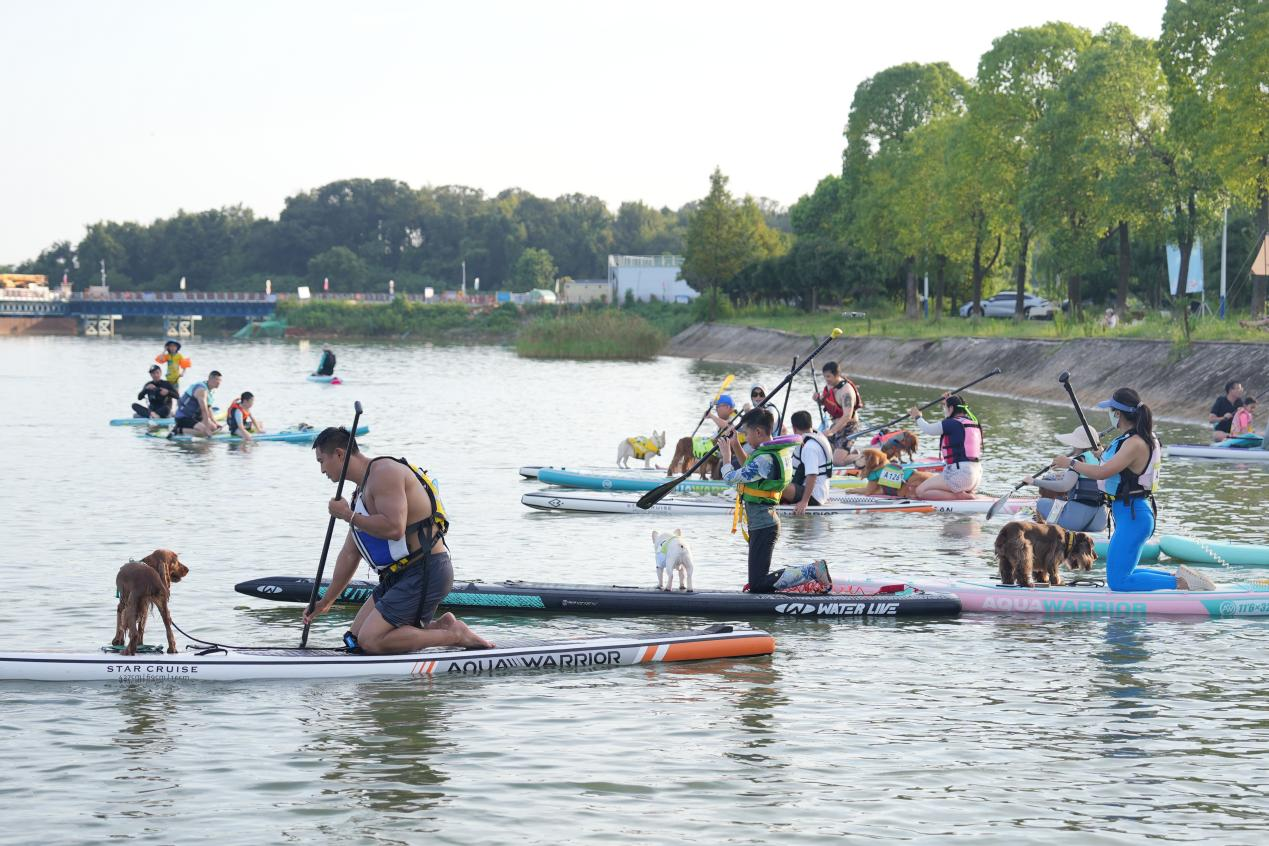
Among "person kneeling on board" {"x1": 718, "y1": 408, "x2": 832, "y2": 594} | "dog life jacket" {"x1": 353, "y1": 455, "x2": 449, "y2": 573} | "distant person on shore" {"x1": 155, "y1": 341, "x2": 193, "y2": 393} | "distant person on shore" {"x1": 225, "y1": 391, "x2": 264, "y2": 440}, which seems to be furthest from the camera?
"distant person on shore" {"x1": 155, "y1": 341, "x2": 193, "y2": 393}

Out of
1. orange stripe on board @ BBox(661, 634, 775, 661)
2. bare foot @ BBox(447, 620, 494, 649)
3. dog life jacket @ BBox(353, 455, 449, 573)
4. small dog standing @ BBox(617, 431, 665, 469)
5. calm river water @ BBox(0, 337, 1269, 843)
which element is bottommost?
calm river water @ BBox(0, 337, 1269, 843)

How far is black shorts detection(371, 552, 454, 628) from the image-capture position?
1117 centimetres

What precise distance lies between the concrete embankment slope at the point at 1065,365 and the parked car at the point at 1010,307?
40.1 ft

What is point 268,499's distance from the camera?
2364 centimetres

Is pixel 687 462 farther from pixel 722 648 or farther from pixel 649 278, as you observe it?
pixel 649 278

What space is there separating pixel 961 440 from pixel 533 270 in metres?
150

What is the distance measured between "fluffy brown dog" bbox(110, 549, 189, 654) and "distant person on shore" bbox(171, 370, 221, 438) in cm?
2123

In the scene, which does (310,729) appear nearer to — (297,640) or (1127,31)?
(297,640)

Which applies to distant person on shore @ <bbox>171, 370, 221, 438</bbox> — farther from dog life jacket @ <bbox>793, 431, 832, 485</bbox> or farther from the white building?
the white building

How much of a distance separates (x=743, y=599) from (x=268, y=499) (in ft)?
38.6

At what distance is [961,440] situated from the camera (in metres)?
21.0

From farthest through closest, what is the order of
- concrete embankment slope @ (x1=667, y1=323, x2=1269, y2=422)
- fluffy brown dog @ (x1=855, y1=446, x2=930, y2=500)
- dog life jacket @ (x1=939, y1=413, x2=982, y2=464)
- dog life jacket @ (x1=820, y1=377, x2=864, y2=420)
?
concrete embankment slope @ (x1=667, y1=323, x2=1269, y2=422)
dog life jacket @ (x1=820, y1=377, x2=864, y2=420)
fluffy brown dog @ (x1=855, y1=446, x2=930, y2=500)
dog life jacket @ (x1=939, y1=413, x2=982, y2=464)

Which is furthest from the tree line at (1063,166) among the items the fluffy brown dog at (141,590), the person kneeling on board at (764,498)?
the fluffy brown dog at (141,590)

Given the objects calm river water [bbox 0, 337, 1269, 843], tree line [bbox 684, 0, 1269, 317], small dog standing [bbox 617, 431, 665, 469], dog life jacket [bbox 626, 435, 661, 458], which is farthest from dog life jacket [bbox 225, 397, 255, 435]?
tree line [bbox 684, 0, 1269, 317]
